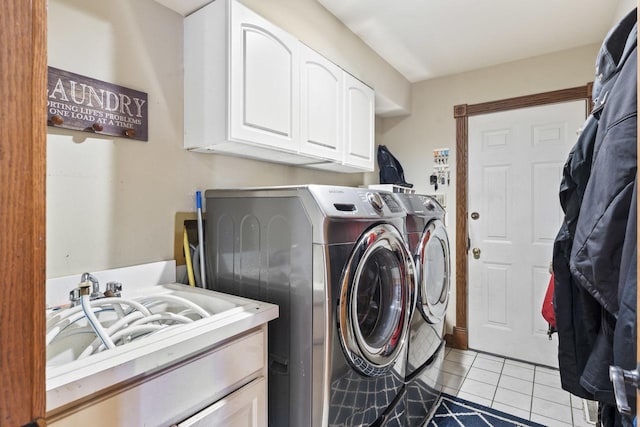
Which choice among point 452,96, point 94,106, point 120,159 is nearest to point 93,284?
point 120,159

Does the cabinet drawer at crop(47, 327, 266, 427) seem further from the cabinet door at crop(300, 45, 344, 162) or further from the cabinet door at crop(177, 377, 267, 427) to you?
the cabinet door at crop(300, 45, 344, 162)

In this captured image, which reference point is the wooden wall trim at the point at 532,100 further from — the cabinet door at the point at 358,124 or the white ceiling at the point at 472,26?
the cabinet door at the point at 358,124

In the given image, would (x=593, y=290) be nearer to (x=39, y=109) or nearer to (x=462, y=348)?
(x=39, y=109)

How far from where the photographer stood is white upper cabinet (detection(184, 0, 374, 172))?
1.45 m

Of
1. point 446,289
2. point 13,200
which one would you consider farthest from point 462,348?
point 13,200

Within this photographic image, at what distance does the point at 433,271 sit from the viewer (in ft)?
6.71

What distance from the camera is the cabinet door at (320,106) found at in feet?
6.14

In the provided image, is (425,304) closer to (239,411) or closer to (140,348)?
(239,411)

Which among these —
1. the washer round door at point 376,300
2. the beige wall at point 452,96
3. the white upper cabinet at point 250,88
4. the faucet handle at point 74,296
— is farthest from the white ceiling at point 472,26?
the faucet handle at point 74,296

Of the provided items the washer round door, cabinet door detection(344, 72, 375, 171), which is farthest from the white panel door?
→ the washer round door

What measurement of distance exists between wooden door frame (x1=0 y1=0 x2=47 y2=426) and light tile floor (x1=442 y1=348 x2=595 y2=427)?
99.0 inches

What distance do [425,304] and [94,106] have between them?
71.2 inches

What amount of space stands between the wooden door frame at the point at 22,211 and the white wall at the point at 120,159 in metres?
0.98

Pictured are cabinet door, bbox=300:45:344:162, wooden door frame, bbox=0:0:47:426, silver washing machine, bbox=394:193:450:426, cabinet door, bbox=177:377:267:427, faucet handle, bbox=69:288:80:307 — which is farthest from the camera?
cabinet door, bbox=300:45:344:162
